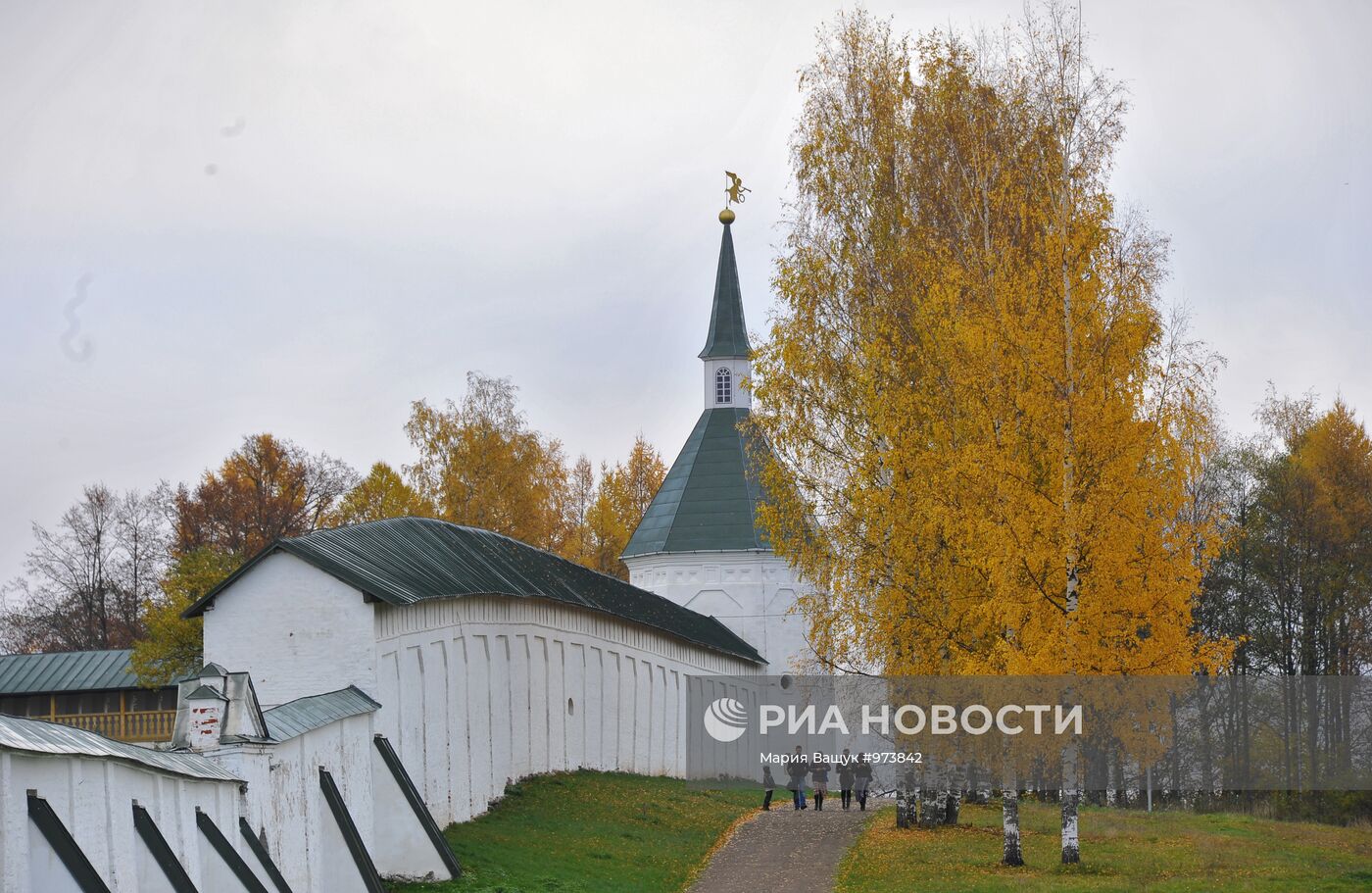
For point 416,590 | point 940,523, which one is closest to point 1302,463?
point 940,523

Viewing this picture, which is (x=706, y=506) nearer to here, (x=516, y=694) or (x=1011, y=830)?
(x=516, y=694)

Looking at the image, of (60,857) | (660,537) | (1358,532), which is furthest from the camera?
(660,537)

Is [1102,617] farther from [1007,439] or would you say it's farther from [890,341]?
[890,341]

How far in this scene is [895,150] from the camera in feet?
84.2

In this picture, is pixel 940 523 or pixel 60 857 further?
pixel 940 523

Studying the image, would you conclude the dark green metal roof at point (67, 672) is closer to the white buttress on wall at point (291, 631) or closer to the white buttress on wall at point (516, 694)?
the white buttress on wall at point (516, 694)

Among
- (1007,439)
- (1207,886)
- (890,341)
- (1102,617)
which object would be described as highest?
(890,341)

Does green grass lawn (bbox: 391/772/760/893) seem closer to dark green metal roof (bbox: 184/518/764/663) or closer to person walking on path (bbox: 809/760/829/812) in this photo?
person walking on path (bbox: 809/760/829/812)

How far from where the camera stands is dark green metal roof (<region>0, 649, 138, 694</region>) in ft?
128

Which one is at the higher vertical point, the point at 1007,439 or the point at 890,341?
the point at 890,341

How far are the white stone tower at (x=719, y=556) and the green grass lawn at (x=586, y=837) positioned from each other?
17.0 metres

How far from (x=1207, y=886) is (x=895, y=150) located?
42.3 feet

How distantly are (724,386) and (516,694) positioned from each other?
2708 centimetres

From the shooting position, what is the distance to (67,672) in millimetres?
39656
